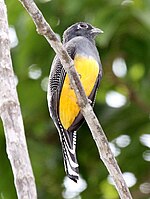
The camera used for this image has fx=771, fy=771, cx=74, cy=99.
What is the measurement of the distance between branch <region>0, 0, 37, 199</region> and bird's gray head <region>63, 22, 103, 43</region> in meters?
1.88

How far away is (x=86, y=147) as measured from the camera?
5.81 meters

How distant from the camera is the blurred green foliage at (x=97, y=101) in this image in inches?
203

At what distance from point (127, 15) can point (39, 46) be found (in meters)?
0.70

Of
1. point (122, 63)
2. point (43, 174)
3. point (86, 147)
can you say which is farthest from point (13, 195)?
point (122, 63)

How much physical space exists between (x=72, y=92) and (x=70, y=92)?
12mm

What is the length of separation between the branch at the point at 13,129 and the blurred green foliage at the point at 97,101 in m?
2.02

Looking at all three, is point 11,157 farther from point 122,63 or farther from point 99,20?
point 122,63

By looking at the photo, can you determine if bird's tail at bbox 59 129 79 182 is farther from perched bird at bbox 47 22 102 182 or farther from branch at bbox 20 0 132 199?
branch at bbox 20 0 132 199

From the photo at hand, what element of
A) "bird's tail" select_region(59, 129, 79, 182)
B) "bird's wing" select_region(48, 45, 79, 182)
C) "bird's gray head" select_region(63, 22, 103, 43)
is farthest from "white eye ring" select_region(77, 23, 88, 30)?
"bird's tail" select_region(59, 129, 79, 182)

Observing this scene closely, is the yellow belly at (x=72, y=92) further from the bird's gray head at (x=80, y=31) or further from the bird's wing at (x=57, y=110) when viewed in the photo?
the bird's gray head at (x=80, y=31)

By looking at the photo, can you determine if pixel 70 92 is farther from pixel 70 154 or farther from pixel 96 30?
pixel 96 30

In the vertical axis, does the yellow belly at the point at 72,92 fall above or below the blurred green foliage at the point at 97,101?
above

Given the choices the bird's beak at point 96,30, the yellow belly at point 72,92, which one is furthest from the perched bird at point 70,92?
the bird's beak at point 96,30

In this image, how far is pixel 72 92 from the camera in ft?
14.4
